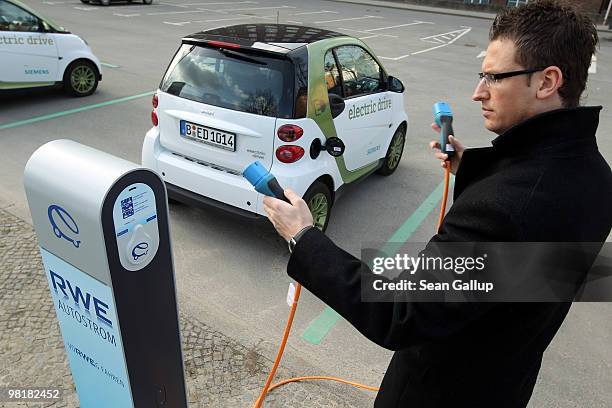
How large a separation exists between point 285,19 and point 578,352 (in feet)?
67.8

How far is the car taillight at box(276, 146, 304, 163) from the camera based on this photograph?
146 inches

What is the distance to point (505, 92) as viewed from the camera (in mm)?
1259

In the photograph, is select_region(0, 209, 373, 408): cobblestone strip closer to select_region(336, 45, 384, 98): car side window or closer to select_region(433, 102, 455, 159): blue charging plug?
select_region(433, 102, 455, 159): blue charging plug

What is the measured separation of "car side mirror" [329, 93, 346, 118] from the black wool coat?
278 centimetres

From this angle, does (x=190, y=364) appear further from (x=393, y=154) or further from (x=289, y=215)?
(x=393, y=154)

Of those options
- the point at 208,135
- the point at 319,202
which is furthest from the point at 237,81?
the point at 319,202

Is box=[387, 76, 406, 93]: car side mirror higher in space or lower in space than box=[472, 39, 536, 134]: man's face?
lower

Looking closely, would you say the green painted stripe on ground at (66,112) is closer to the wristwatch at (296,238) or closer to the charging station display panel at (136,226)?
the charging station display panel at (136,226)

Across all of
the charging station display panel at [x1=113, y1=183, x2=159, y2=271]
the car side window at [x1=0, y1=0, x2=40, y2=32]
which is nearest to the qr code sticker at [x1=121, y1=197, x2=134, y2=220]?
the charging station display panel at [x1=113, y1=183, x2=159, y2=271]

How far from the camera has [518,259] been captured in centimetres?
112

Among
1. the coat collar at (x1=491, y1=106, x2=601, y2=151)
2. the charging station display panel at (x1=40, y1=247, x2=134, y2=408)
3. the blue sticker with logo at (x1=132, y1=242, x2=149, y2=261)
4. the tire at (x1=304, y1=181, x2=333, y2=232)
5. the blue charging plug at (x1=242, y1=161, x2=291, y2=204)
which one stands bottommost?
the tire at (x1=304, y1=181, x2=333, y2=232)

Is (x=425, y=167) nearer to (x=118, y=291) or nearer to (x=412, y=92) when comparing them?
(x=412, y=92)

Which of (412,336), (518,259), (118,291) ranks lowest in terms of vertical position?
(118,291)

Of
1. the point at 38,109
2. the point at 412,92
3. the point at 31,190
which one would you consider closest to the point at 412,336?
the point at 31,190
